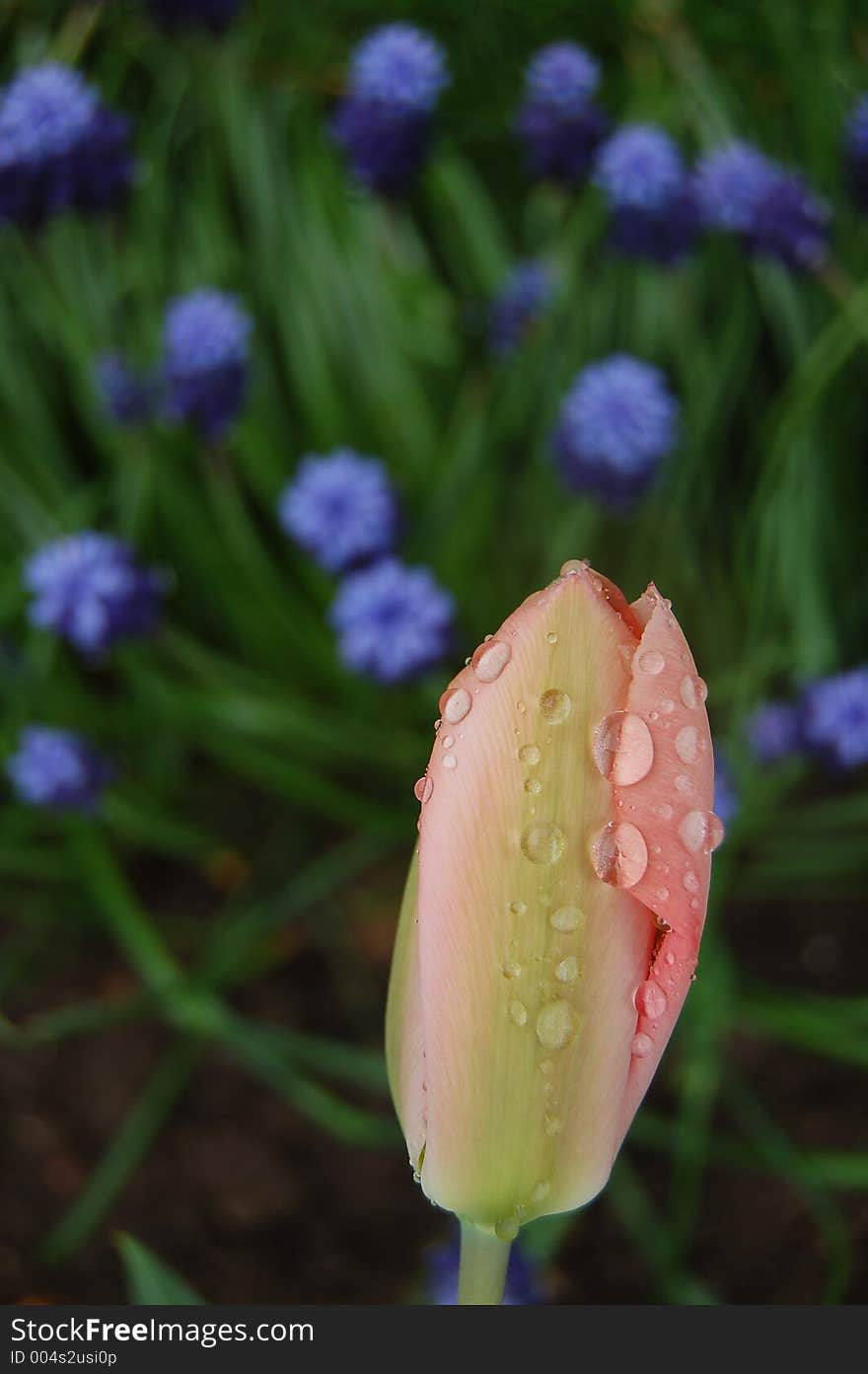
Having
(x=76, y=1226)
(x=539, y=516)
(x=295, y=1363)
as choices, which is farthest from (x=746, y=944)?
(x=295, y=1363)

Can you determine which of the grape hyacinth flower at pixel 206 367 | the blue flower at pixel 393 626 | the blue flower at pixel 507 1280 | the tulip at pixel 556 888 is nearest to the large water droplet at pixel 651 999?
the tulip at pixel 556 888

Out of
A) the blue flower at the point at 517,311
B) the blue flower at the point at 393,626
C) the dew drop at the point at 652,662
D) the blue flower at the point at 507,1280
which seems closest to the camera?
the dew drop at the point at 652,662

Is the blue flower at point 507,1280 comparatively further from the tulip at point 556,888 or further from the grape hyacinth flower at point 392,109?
the grape hyacinth flower at point 392,109

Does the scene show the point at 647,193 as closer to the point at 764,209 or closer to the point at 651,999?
the point at 764,209

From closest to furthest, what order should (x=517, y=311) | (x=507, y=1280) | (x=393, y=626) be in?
(x=507, y=1280)
(x=393, y=626)
(x=517, y=311)

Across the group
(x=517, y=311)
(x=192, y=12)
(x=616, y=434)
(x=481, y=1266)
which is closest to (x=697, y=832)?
(x=481, y=1266)
